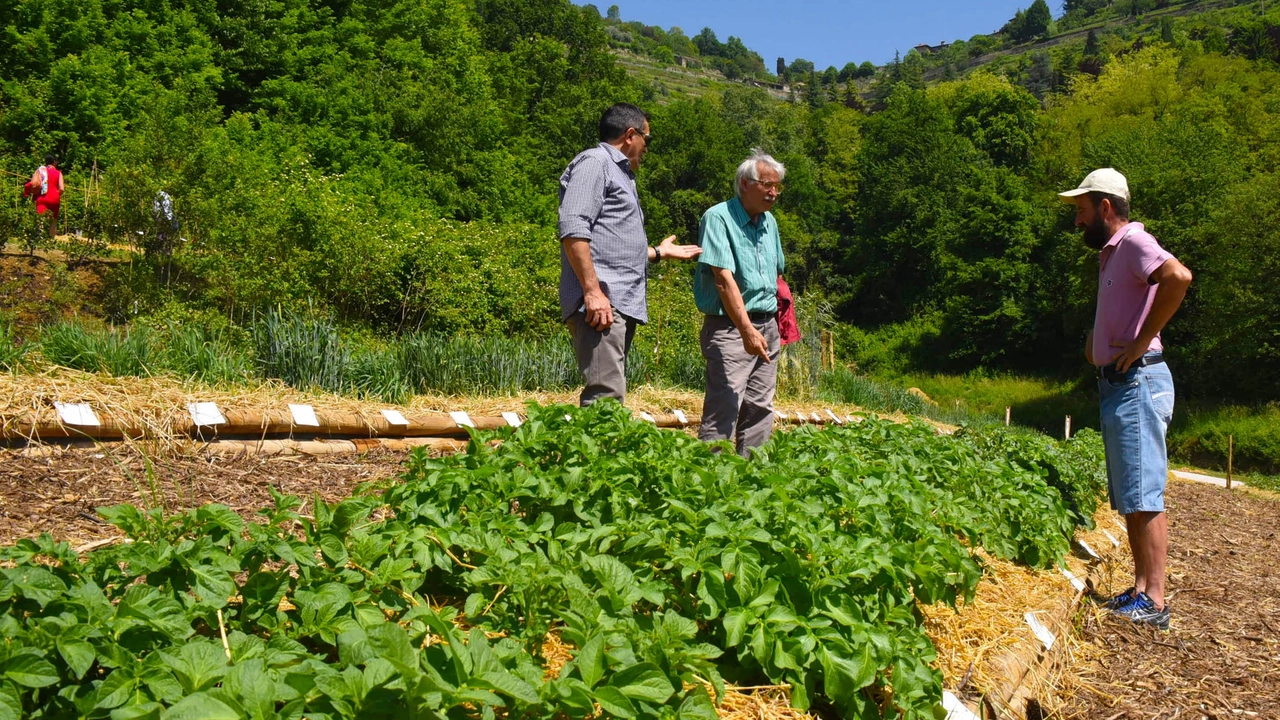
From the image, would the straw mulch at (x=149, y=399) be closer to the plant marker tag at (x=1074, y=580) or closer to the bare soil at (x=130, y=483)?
the bare soil at (x=130, y=483)

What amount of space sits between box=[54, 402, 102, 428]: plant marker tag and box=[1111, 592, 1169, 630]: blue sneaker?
4434 mm

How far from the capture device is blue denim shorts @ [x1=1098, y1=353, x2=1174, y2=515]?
11.3ft

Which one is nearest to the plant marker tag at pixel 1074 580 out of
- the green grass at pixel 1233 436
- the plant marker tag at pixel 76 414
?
the plant marker tag at pixel 76 414

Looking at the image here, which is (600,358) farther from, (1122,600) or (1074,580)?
(1122,600)

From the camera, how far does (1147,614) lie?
11.6 ft

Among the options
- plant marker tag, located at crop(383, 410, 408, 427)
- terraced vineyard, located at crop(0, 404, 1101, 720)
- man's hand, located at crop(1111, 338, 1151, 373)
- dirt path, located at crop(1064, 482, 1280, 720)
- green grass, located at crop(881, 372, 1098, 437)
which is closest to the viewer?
terraced vineyard, located at crop(0, 404, 1101, 720)

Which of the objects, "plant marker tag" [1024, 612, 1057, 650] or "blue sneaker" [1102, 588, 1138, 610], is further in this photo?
"blue sneaker" [1102, 588, 1138, 610]

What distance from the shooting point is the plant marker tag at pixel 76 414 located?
13.2 feet

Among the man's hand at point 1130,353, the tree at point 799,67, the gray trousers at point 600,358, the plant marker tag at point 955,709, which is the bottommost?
the plant marker tag at point 955,709

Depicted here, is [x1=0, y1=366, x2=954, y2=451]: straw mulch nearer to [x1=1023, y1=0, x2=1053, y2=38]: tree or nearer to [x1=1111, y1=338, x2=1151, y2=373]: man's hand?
[x1=1111, y1=338, x2=1151, y2=373]: man's hand

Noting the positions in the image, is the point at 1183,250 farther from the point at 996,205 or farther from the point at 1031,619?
the point at 1031,619

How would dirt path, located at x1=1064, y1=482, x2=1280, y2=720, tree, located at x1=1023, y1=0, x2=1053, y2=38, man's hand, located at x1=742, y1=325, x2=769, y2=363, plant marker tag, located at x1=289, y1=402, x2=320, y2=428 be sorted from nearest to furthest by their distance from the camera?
dirt path, located at x1=1064, y1=482, x2=1280, y2=720, man's hand, located at x1=742, y1=325, x2=769, y2=363, plant marker tag, located at x1=289, y1=402, x2=320, y2=428, tree, located at x1=1023, y1=0, x2=1053, y2=38

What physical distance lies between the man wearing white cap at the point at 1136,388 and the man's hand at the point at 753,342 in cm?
136

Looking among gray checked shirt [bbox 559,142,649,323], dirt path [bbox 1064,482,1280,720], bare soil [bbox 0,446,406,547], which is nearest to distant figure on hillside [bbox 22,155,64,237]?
bare soil [bbox 0,446,406,547]
